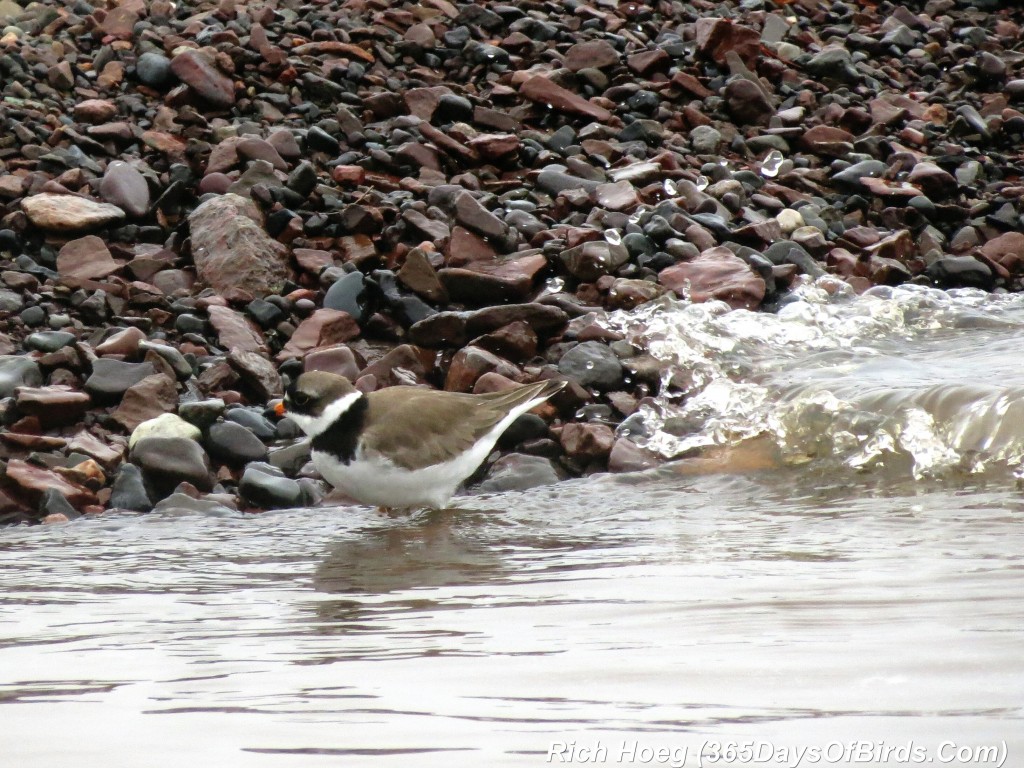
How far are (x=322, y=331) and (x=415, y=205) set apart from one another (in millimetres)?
1438

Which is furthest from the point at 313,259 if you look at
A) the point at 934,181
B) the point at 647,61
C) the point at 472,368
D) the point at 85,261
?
the point at 934,181

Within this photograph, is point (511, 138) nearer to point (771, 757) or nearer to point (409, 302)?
point (409, 302)

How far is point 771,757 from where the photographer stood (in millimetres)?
2059

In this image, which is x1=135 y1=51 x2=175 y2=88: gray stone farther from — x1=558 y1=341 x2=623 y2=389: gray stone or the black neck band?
the black neck band

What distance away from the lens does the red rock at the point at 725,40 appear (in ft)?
38.1

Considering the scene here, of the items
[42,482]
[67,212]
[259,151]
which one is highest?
[259,151]

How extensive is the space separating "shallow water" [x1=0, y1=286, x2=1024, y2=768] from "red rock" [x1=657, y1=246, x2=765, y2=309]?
1.61 meters

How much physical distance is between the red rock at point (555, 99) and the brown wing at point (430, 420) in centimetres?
446

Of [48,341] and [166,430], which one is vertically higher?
[48,341]

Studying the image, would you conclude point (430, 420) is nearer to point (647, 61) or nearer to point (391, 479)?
point (391, 479)

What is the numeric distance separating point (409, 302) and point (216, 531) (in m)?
2.40

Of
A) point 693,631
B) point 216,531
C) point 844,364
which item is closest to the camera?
point 693,631

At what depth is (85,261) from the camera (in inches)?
309

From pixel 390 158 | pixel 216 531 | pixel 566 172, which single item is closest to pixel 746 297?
pixel 566 172
